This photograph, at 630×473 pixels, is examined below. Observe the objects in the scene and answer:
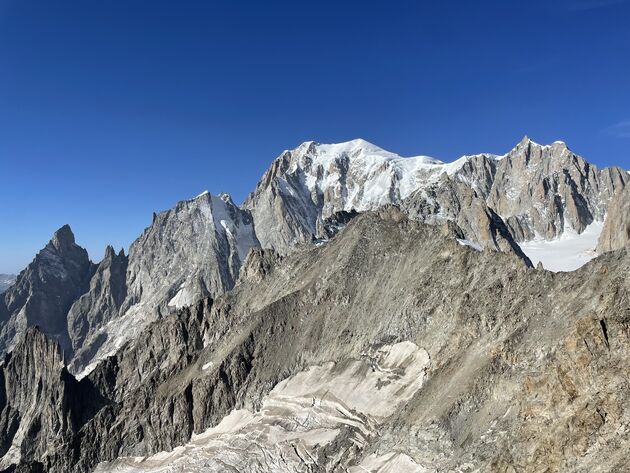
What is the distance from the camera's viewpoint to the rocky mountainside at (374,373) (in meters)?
Result: 46.1

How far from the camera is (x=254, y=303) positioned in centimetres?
10862

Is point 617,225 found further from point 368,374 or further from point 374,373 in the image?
point 368,374

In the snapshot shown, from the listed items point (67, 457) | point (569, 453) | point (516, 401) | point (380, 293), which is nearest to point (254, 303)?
point (380, 293)

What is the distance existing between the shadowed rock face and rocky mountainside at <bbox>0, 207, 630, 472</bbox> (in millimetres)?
92191

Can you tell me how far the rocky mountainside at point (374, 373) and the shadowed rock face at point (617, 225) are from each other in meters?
92.2

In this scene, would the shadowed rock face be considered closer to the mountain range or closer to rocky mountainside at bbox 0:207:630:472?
rocky mountainside at bbox 0:207:630:472

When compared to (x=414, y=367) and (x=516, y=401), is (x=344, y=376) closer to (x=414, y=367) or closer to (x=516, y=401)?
(x=414, y=367)

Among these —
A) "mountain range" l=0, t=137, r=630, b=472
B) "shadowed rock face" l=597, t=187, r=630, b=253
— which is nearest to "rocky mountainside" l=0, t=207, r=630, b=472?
"mountain range" l=0, t=137, r=630, b=472

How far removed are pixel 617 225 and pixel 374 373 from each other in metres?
123

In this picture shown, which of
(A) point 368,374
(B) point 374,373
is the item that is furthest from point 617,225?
(A) point 368,374

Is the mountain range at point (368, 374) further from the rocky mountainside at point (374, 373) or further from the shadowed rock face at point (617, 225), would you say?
the shadowed rock face at point (617, 225)

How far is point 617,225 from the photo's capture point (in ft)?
552

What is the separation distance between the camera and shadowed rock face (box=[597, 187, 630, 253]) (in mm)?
162875

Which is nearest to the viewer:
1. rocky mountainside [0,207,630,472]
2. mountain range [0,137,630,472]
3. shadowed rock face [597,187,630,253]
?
rocky mountainside [0,207,630,472]
